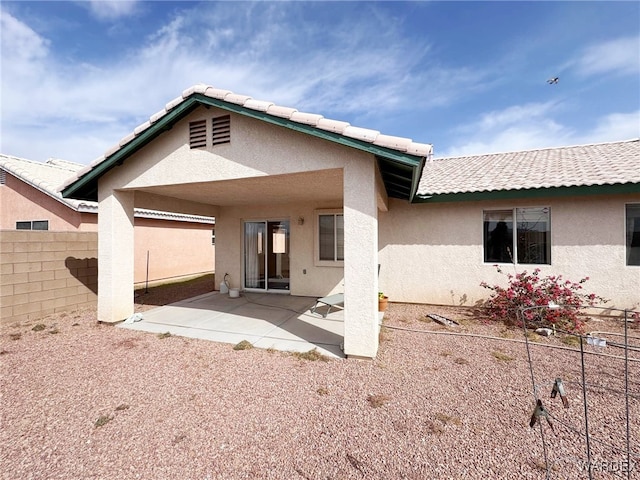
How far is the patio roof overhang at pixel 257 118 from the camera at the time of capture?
5.14 m

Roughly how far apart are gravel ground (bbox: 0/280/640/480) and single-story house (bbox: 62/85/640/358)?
149cm

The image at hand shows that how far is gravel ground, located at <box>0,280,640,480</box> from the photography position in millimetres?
3012

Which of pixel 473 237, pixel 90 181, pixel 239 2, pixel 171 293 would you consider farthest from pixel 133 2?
pixel 473 237

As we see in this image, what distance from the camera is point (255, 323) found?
7824mm

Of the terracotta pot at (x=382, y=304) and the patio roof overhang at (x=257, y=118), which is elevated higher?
the patio roof overhang at (x=257, y=118)

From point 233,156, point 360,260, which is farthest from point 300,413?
point 233,156

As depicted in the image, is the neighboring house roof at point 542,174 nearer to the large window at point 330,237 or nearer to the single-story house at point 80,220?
the large window at point 330,237

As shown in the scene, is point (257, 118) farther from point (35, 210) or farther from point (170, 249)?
point (35, 210)

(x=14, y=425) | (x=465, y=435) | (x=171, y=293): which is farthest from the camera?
(x=171, y=293)

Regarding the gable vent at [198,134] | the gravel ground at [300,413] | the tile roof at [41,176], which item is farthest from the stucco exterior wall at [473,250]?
the tile roof at [41,176]

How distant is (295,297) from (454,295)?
5740 mm

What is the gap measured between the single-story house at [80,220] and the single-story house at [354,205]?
5.14 meters

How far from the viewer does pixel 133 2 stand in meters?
8.49

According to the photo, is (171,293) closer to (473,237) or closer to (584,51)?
(473,237)
